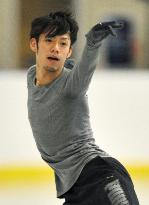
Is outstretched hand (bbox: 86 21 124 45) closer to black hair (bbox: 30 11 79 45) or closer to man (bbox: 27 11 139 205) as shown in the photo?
man (bbox: 27 11 139 205)

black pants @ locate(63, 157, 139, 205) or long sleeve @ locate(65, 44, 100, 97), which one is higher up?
long sleeve @ locate(65, 44, 100, 97)

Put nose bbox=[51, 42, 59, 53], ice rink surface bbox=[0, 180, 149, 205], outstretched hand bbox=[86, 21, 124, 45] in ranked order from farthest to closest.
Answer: ice rink surface bbox=[0, 180, 149, 205], nose bbox=[51, 42, 59, 53], outstretched hand bbox=[86, 21, 124, 45]

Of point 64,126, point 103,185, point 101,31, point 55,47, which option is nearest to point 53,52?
point 55,47

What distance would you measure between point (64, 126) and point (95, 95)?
117 inches

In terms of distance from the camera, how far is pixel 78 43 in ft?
19.7

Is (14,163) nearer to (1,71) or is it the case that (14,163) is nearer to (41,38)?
(1,71)

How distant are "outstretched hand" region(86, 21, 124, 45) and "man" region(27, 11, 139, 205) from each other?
0.10 metres

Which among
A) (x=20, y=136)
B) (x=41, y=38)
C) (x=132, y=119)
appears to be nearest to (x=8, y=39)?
(x=20, y=136)

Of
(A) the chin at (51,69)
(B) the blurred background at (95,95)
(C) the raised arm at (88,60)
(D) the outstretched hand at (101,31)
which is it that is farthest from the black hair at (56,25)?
(B) the blurred background at (95,95)

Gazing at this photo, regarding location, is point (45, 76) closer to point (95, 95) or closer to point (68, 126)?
point (68, 126)

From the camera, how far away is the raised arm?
298 centimetres

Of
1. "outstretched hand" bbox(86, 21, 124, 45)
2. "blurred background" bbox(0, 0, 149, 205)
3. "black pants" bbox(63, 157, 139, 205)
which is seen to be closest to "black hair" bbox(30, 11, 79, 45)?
"outstretched hand" bbox(86, 21, 124, 45)

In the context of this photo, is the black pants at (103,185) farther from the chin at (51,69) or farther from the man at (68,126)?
the chin at (51,69)

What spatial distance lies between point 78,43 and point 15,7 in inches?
19.5
